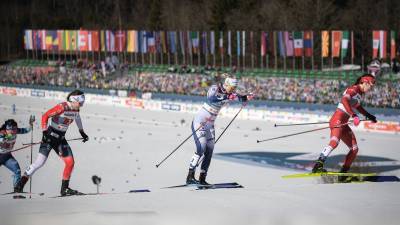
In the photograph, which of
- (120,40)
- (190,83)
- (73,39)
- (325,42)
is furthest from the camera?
(73,39)

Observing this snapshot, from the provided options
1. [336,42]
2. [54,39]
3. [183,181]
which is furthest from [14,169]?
[54,39]

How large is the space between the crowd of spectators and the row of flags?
2906 millimetres

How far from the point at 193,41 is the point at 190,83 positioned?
7.32 metres

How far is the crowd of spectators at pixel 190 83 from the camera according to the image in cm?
3688

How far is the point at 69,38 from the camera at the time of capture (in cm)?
6262

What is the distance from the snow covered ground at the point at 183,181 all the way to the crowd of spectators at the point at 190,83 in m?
5.78

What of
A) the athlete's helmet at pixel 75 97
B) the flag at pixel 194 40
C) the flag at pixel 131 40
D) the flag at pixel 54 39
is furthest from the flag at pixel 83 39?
the athlete's helmet at pixel 75 97

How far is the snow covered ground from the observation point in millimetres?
10375

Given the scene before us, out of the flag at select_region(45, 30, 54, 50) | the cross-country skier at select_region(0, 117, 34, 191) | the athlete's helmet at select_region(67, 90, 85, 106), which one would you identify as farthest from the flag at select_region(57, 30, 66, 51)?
the athlete's helmet at select_region(67, 90, 85, 106)

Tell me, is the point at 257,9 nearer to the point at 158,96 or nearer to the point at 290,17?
the point at 290,17

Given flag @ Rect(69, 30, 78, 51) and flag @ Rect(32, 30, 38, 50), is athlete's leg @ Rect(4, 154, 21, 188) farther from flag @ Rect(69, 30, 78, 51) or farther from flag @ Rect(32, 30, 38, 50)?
flag @ Rect(32, 30, 38, 50)

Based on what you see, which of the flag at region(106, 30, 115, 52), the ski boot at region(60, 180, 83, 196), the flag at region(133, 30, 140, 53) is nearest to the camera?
the ski boot at region(60, 180, 83, 196)

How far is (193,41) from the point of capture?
2152 inches

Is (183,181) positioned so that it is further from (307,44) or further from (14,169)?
(307,44)
